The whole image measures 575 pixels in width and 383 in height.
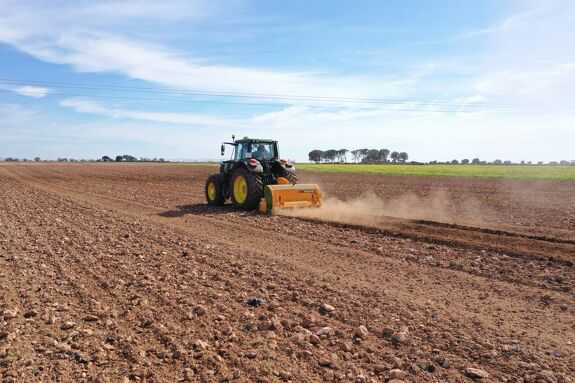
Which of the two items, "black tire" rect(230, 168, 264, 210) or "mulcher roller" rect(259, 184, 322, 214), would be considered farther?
"black tire" rect(230, 168, 264, 210)

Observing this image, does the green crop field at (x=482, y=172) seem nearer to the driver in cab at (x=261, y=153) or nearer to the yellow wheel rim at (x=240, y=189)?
the driver in cab at (x=261, y=153)

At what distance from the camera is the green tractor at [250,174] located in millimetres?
13320

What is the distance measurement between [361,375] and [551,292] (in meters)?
3.34

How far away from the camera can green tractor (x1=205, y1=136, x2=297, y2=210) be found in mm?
13320

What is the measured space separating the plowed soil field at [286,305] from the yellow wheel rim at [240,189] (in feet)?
12.4

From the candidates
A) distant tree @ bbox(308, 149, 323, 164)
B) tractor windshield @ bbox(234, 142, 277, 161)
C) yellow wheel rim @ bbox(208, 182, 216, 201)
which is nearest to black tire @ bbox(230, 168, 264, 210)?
tractor windshield @ bbox(234, 142, 277, 161)

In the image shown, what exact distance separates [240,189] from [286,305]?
29.5 ft

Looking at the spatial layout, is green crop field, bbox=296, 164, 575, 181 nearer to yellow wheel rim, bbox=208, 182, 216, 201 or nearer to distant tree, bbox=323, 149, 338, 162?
yellow wheel rim, bbox=208, 182, 216, 201

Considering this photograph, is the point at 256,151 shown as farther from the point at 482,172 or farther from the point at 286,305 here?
the point at 482,172

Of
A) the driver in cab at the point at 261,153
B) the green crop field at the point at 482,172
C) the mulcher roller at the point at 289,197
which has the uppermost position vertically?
the driver in cab at the point at 261,153

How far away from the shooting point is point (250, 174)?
43.9ft

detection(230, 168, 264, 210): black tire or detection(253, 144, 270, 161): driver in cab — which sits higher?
detection(253, 144, 270, 161): driver in cab

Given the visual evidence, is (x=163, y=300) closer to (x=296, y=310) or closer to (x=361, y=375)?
(x=296, y=310)

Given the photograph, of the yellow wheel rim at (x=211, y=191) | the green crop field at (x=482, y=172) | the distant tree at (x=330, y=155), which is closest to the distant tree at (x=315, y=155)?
the distant tree at (x=330, y=155)
